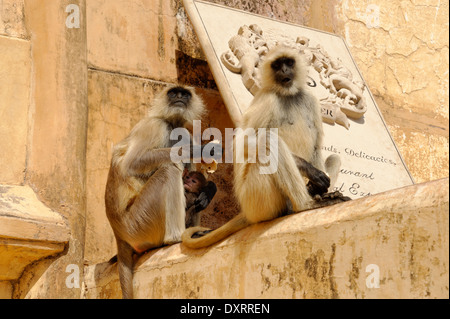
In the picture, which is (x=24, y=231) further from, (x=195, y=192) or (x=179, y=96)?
(x=179, y=96)

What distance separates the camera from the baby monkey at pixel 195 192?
4707mm

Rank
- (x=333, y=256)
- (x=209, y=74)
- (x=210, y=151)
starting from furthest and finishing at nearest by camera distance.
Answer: (x=209, y=74)
(x=210, y=151)
(x=333, y=256)

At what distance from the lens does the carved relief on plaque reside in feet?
17.1

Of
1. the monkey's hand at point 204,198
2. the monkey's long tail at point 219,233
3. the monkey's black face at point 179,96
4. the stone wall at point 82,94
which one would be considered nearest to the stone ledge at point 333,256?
the monkey's long tail at point 219,233

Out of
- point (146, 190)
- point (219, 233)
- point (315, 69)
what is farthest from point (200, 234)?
point (315, 69)

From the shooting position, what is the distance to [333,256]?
3201 millimetres

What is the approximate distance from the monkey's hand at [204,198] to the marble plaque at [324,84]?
19.0 inches

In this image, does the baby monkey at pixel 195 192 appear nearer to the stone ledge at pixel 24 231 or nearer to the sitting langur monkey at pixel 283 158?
the sitting langur monkey at pixel 283 158

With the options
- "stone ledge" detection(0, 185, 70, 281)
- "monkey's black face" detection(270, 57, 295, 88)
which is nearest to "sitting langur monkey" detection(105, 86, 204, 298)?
"stone ledge" detection(0, 185, 70, 281)

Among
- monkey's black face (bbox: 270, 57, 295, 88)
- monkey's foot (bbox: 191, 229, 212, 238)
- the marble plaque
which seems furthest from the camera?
the marble plaque

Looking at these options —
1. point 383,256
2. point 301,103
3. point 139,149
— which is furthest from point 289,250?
point 139,149

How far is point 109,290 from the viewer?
4547 millimetres

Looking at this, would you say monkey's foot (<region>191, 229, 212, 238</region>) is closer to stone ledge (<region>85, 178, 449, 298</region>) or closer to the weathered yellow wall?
stone ledge (<region>85, 178, 449, 298</region>)

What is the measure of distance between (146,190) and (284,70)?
3.49ft
